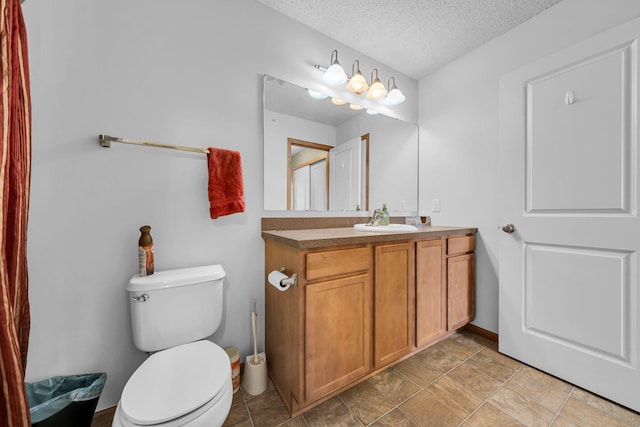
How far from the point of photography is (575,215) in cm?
144

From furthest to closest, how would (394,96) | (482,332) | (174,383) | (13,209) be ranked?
(394,96) → (482,332) → (174,383) → (13,209)

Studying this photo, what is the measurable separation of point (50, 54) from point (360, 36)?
180 centimetres

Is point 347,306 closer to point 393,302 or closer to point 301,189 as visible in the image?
point 393,302

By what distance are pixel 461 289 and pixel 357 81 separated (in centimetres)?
180

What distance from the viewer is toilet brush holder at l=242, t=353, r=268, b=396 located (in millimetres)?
1399

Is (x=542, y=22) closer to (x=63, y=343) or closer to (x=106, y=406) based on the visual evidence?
(x=63, y=343)

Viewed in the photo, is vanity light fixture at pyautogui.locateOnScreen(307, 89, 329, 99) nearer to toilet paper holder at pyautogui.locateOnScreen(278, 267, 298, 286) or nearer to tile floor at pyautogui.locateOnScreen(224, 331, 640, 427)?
toilet paper holder at pyautogui.locateOnScreen(278, 267, 298, 286)

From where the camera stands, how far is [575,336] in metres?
1.45

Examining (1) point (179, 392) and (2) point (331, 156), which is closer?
(1) point (179, 392)

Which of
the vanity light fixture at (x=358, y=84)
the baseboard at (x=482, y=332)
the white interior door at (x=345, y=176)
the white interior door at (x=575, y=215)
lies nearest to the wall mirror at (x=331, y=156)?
the white interior door at (x=345, y=176)

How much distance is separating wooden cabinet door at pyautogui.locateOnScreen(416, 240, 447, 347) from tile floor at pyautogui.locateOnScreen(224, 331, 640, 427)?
212 mm

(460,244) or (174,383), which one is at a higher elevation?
(460,244)

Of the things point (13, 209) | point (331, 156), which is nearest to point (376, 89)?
point (331, 156)

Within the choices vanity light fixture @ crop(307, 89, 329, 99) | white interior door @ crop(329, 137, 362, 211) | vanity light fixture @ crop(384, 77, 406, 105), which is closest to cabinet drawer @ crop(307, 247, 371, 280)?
white interior door @ crop(329, 137, 362, 211)
